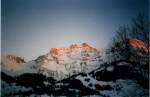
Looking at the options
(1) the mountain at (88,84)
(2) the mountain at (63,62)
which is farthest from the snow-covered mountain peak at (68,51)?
(1) the mountain at (88,84)

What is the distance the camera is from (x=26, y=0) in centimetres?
329

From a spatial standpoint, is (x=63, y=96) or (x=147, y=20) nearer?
(x=63, y=96)

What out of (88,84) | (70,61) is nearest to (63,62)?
(70,61)

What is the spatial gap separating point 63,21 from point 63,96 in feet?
2.49

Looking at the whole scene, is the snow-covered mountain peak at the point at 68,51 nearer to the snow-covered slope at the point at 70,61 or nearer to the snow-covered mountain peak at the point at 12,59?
the snow-covered slope at the point at 70,61

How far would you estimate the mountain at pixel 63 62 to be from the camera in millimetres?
3196

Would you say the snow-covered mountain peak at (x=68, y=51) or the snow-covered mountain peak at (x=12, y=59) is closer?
the snow-covered mountain peak at (x=12, y=59)

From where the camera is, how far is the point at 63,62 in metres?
3.27

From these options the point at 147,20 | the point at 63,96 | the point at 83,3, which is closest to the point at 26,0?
the point at 83,3

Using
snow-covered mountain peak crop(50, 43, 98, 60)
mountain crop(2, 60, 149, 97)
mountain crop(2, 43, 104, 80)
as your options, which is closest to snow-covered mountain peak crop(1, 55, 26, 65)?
mountain crop(2, 43, 104, 80)

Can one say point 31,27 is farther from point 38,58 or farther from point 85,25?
point 85,25

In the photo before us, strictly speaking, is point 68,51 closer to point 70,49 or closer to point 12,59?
point 70,49

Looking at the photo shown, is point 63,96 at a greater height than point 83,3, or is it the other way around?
point 83,3

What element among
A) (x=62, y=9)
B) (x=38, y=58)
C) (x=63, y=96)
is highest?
(x=62, y=9)
